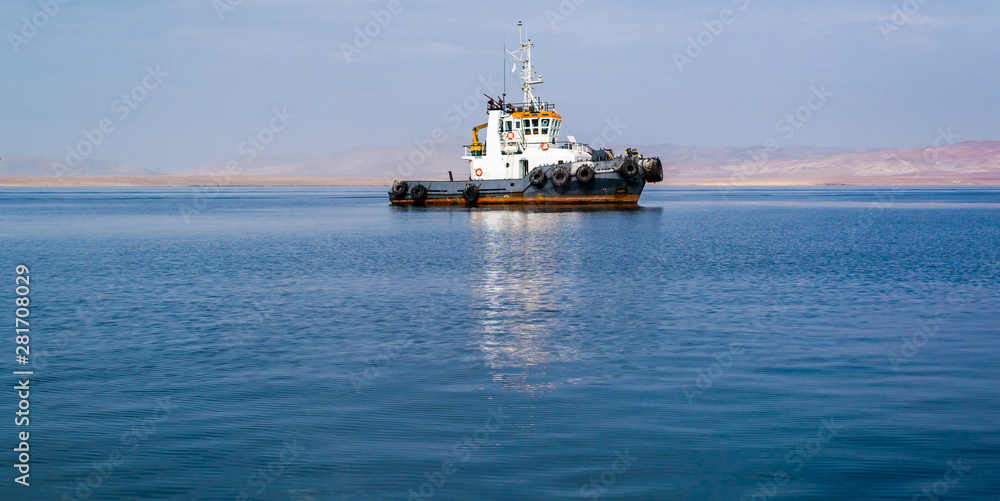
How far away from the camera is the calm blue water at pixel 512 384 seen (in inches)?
333

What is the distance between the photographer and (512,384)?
12.2 metres

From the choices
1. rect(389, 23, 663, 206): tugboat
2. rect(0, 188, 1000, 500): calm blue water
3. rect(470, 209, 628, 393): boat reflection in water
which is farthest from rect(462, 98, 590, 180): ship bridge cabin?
rect(0, 188, 1000, 500): calm blue water

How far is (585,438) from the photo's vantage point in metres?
9.57

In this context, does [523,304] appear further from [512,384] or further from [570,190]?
[570,190]

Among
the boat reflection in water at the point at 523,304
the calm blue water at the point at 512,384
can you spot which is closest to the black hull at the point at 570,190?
the boat reflection in water at the point at 523,304

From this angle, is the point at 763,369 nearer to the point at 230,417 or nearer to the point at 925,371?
the point at 925,371

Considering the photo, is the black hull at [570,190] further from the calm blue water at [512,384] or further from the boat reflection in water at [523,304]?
the calm blue water at [512,384]

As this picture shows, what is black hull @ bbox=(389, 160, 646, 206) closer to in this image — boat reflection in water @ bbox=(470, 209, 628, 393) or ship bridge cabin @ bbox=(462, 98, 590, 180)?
ship bridge cabin @ bbox=(462, 98, 590, 180)

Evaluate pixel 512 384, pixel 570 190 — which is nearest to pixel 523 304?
pixel 512 384

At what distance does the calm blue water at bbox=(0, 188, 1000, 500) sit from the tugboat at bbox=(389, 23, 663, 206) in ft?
115

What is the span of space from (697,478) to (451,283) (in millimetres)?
16589

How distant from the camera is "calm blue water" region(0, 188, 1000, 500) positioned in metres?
8.47

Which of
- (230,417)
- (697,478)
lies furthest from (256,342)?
(697,478)

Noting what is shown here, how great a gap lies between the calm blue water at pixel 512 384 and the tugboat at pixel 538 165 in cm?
3520
